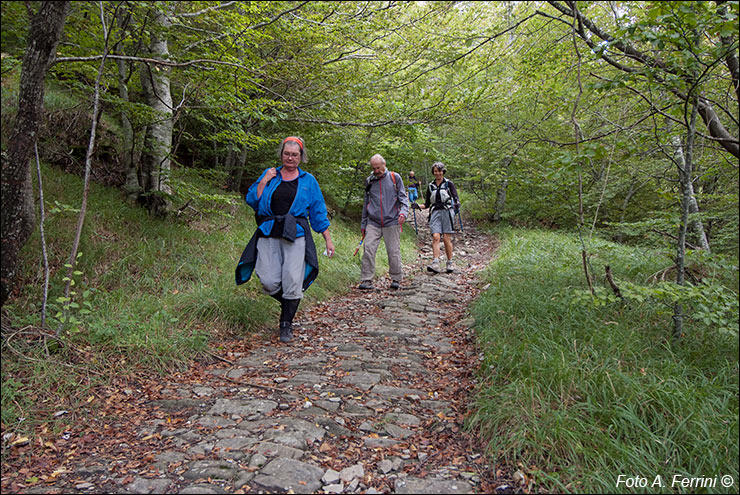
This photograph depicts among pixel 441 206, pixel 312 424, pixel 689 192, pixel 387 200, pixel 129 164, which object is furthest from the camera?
pixel 441 206

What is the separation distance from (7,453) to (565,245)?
9.15 meters

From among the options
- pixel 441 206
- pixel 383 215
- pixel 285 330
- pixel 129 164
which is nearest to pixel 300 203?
pixel 285 330

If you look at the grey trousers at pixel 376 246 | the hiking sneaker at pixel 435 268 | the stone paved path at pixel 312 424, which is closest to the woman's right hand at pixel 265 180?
the stone paved path at pixel 312 424

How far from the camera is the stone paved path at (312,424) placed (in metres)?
2.23

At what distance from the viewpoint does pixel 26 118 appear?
9.86 feet

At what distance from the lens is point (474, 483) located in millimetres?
2217

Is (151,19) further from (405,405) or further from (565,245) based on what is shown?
(565,245)

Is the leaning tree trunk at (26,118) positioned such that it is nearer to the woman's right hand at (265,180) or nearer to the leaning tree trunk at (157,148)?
the woman's right hand at (265,180)

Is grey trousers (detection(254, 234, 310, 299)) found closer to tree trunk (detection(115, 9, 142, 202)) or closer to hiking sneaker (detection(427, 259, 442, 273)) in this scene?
tree trunk (detection(115, 9, 142, 202))

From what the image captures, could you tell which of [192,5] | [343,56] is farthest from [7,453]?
[343,56]

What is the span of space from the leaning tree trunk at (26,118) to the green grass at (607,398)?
3.77m

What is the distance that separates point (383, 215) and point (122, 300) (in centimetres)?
424

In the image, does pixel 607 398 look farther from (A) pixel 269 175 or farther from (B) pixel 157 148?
(B) pixel 157 148

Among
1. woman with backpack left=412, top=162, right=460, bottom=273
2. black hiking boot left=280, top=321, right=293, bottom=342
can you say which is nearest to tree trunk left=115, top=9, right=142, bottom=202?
black hiking boot left=280, top=321, right=293, bottom=342
